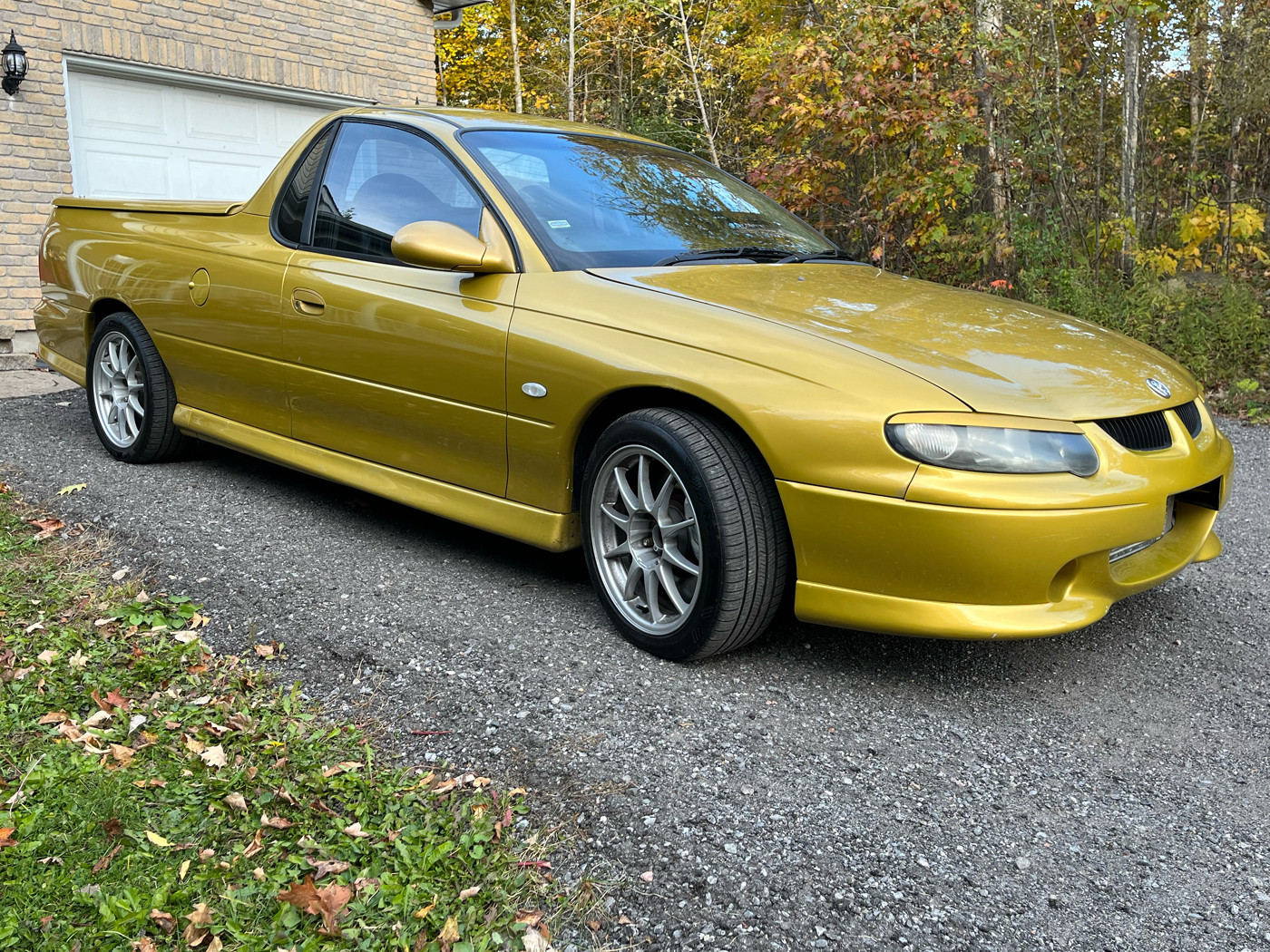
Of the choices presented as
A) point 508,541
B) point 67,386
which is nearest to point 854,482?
point 508,541

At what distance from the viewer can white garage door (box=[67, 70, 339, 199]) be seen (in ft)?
29.7

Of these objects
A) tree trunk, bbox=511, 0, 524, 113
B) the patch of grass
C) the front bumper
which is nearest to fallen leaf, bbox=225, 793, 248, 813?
the patch of grass

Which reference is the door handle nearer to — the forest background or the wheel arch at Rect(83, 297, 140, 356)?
the wheel arch at Rect(83, 297, 140, 356)

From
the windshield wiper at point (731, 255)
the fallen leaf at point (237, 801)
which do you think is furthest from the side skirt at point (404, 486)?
the fallen leaf at point (237, 801)

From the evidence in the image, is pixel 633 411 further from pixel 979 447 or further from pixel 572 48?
pixel 572 48

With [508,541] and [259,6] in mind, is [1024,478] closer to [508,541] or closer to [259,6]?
[508,541]

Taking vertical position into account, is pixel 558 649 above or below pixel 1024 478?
below

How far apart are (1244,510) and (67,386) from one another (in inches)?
286

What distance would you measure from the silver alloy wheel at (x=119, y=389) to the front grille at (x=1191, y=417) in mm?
4174

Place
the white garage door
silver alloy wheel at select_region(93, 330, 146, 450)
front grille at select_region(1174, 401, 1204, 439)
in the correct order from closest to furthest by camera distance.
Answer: front grille at select_region(1174, 401, 1204, 439)
silver alloy wheel at select_region(93, 330, 146, 450)
the white garage door

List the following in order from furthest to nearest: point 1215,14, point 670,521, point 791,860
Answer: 1. point 1215,14
2. point 670,521
3. point 791,860

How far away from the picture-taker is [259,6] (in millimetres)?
10055

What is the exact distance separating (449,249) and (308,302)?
894 mm

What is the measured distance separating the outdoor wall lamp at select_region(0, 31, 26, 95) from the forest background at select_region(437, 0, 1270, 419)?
233 inches
